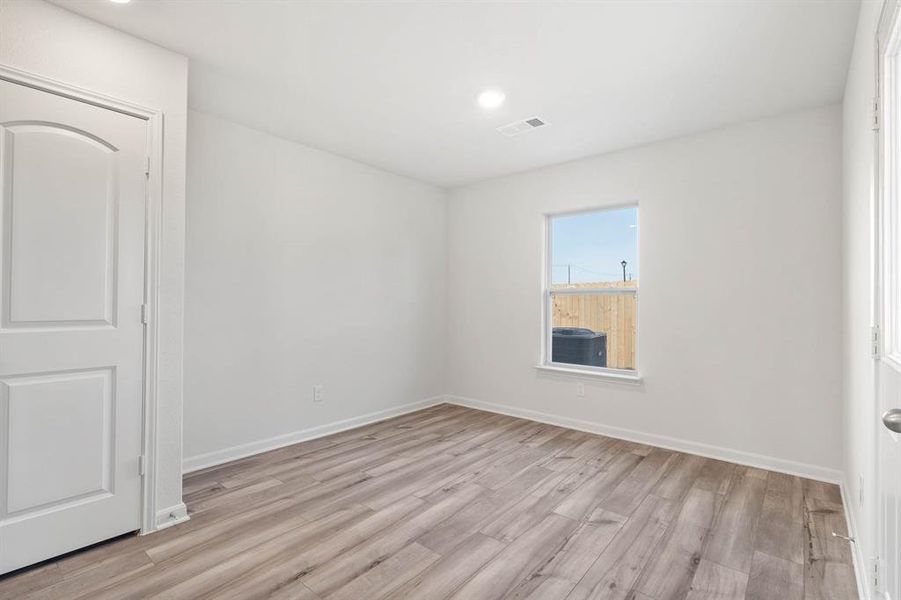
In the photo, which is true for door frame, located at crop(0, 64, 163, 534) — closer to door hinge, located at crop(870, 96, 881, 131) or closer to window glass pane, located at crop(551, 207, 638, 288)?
door hinge, located at crop(870, 96, 881, 131)

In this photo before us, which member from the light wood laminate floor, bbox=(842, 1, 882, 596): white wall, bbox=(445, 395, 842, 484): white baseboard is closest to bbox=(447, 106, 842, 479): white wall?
bbox=(445, 395, 842, 484): white baseboard

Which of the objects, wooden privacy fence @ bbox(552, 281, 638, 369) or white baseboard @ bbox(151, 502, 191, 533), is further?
wooden privacy fence @ bbox(552, 281, 638, 369)

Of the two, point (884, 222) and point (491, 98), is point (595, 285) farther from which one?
point (884, 222)

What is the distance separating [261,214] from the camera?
11.6ft

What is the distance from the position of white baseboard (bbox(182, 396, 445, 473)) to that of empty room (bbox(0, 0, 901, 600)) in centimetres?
2

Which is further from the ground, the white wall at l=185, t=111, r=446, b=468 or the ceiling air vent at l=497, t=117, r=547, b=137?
the ceiling air vent at l=497, t=117, r=547, b=137

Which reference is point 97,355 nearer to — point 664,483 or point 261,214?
point 261,214

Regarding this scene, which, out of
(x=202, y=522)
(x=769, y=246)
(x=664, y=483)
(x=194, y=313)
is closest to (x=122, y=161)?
(x=194, y=313)

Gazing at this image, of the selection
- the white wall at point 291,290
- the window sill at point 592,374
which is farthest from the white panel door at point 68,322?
the window sill at point 592,374

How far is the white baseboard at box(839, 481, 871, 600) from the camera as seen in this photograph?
1.81 metres

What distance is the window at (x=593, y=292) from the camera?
402 centimetres

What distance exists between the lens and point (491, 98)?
300 cm

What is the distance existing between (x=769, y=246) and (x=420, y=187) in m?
3.34

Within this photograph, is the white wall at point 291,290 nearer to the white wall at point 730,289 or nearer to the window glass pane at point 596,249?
the white wall at point 730,289
